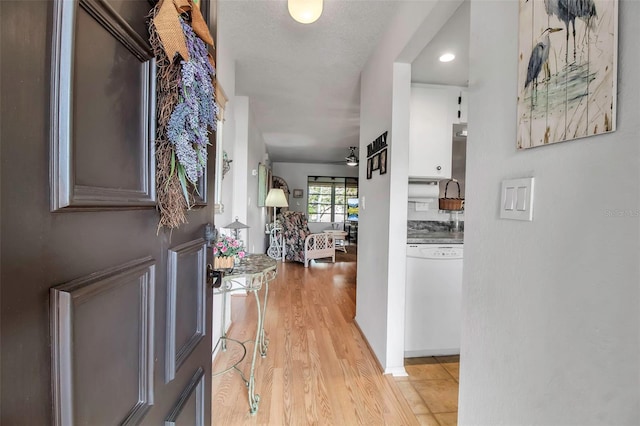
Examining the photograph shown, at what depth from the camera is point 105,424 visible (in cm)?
47

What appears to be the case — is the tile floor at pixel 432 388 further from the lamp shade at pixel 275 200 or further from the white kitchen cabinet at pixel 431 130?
the lamp shade at pixel 275 200

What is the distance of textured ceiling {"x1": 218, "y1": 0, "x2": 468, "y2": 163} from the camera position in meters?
1.90

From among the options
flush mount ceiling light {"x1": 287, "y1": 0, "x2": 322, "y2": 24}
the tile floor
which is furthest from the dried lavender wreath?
the tile floor

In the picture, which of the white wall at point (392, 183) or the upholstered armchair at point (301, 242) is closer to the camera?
the white wall at point (392, 183)

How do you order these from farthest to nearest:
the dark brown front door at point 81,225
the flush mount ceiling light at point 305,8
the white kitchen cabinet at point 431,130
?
the white kitchen cabinet at point 431,130 < the flush mount ceiling light at point 305,8 < the dark brown front door at point 81,225

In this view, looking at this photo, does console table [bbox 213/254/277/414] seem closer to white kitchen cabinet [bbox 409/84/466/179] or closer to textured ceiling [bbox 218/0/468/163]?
white kitchen cabinet [bbox 409/84/466/179]

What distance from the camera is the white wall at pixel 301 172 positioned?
345 inches

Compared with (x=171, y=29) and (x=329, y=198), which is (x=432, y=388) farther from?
(x=329, y=198)

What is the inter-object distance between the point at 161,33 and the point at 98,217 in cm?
37

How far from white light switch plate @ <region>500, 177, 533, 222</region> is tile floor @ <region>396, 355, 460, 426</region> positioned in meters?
1.35

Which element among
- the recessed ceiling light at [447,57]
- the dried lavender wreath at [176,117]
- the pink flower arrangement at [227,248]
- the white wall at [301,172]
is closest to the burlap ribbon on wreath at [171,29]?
the dried lavender wreath at [176,117]

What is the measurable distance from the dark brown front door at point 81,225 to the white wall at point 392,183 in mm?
1559

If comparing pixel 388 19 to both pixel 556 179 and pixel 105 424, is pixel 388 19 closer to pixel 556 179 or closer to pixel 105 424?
pixel 556 179

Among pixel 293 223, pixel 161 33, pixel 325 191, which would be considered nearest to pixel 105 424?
pixel 161 33
